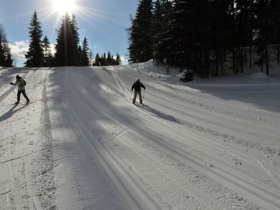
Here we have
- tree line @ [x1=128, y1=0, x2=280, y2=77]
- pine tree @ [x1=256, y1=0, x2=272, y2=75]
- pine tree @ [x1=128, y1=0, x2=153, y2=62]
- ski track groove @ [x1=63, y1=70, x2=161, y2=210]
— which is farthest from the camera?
pine tree @ [x1=128, y1=0, x2=153, y2=62]

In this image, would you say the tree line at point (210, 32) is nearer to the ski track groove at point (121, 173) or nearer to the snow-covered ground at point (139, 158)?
the snow-covered ground at point (139, 158)

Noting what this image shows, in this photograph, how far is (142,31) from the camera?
1479 inches

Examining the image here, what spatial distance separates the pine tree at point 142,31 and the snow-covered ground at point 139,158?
30344 millimetres

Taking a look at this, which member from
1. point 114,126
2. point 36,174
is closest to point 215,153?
point 114,126

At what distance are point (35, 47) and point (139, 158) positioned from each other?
50164 millimetres

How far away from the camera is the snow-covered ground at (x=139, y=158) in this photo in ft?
10.2

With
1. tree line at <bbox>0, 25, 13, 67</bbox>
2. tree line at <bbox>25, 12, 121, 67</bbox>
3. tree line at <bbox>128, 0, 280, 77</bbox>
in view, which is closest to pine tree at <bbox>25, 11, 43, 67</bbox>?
tree line at <bbox>25, 12, 121, 67</bbox>

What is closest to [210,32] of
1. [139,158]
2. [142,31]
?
[139,158]

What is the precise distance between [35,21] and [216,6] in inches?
1769

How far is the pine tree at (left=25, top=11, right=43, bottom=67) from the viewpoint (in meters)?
44.6

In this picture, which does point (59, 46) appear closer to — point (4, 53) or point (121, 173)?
point (4, 53)

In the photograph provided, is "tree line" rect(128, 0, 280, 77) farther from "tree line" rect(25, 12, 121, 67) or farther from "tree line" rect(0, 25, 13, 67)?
"tree line" rect(0, 25, 13, 67)

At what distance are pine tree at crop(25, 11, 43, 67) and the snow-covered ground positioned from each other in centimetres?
4098

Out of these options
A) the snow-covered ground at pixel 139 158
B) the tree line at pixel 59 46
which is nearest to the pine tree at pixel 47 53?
the tree line at pixel 59 46
